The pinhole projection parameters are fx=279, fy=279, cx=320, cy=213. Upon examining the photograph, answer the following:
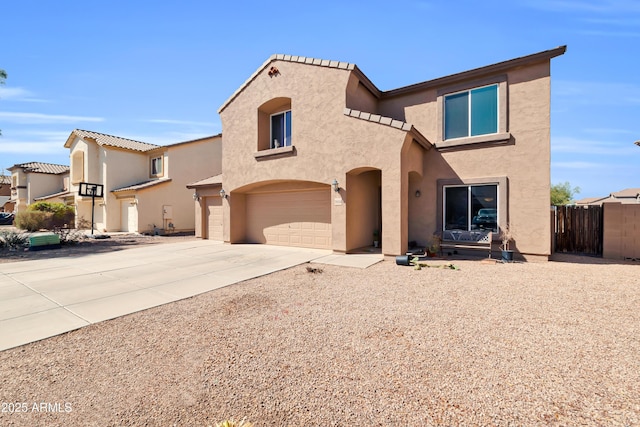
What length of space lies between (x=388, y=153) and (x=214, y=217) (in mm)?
11249

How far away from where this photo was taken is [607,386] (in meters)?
2.99

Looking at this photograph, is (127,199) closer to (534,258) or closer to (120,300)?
(120,300)

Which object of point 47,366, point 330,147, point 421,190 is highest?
point 330,147

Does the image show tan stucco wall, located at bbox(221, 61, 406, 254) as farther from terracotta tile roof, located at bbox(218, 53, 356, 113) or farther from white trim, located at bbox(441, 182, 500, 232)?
white trim, located at bbox(441, 182, 500, 232)

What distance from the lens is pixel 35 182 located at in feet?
101

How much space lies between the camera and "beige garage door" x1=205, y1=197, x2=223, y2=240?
16266mm

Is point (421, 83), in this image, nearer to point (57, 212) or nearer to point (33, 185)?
point (57, 212)

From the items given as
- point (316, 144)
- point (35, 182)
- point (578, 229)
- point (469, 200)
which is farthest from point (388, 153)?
point (35, 182)

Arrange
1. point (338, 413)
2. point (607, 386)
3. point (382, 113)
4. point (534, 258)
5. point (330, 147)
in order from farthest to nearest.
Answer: point (382, 113) < point (330, 147) < point (534, 258) < point (607, 386) < point (338, 413)

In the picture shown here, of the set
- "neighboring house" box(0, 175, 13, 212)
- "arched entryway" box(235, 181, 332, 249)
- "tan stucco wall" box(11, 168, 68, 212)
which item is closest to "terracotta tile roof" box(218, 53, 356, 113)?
"arched entryway" box(235, 181, 332, 249)

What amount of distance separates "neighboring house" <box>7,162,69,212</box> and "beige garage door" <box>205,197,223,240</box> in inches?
948

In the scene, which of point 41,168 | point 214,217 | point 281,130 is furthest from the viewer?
point 41,168

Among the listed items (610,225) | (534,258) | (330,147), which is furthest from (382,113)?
(610,225)

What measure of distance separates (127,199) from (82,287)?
17941mm
